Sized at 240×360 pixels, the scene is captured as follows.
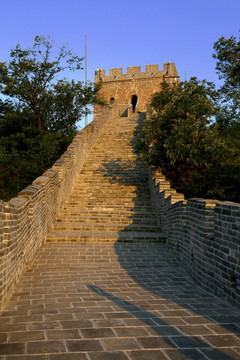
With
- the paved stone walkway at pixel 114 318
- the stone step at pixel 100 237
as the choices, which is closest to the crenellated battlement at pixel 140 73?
the stone step at pixel 100 237

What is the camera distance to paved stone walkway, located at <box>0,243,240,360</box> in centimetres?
313

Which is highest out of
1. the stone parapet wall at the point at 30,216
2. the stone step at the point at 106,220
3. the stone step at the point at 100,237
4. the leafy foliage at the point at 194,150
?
the leafy foliage at the point at 194,150

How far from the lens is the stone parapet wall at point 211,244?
15.7 ft

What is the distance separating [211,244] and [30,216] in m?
4.06

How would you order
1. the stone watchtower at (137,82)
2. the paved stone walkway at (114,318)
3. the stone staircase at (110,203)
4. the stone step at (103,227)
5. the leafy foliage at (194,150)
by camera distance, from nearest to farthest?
the paved stone walkway at (114,318)
the stone staircase at (110,203)
the stone step at (103,227)
the leafy foliage at (194,150)
the stone watchtower at (137,82)

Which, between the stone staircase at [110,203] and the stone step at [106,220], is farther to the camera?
the stone step at [106,220]

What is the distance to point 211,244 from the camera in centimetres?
579

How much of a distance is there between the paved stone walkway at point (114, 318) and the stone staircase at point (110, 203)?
3.29 metres

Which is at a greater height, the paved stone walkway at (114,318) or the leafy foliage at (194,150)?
the leafy foliage at (194,150)

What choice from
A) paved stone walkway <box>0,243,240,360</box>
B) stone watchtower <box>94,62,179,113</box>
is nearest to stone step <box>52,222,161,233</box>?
paved stone walkway <box>0,243,240,360</box>

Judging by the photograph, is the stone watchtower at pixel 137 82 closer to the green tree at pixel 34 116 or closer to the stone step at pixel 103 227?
the green tree at pixel 34 116

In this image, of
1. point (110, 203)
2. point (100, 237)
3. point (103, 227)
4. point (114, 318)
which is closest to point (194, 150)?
point (110, 203)

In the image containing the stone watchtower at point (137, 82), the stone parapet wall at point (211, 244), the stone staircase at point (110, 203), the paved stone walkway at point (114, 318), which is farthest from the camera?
the stone watchtower at point (137, 82)

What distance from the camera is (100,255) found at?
873cm
